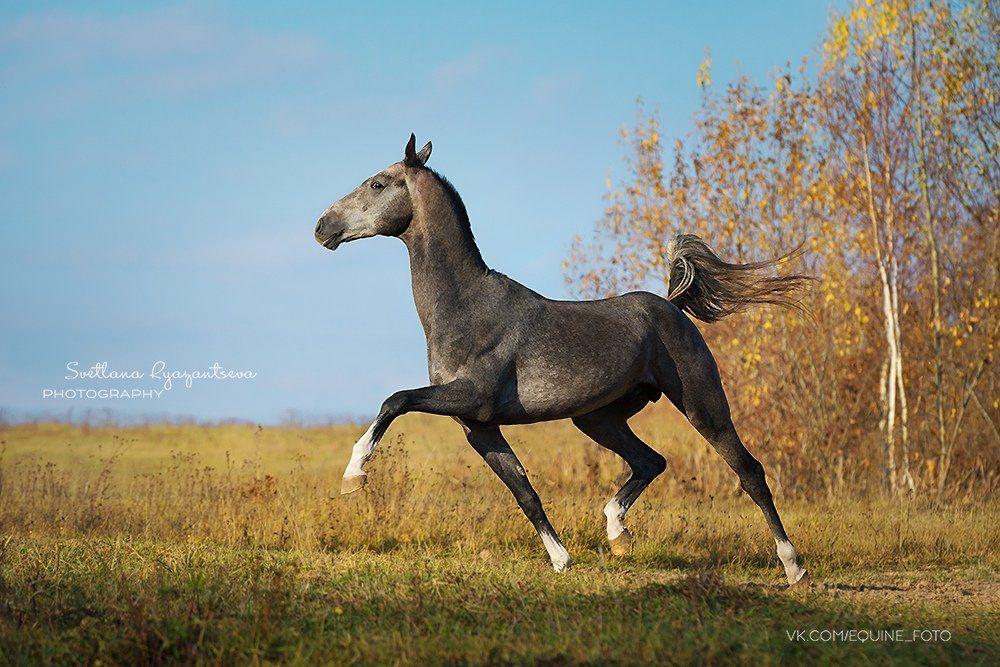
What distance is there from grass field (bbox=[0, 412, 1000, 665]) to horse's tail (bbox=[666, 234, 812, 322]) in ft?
7.16

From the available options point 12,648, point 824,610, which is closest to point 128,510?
point 12,648

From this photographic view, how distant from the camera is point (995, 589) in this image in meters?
8.29

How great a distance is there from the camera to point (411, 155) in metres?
7.87

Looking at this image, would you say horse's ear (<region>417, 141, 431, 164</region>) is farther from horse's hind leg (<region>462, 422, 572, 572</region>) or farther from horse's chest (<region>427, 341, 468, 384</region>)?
horse's hind leg (<region>462, 422, 572, 572</region>)

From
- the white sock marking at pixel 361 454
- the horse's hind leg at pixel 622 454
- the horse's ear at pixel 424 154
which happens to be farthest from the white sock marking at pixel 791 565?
the horse's ear at pixel 424 154

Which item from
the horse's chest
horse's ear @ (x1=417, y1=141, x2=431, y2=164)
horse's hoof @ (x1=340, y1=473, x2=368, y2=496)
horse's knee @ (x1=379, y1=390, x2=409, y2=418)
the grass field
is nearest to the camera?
the grass field

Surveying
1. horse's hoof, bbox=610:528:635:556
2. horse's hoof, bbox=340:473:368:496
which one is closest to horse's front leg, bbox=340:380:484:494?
horse's hoof, bbox=340:473:368:496

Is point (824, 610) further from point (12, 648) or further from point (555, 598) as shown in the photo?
point (12, 648)

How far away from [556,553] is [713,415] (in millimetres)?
1710

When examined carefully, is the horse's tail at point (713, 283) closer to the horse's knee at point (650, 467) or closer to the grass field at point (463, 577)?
the horse's knee at point (650, 467)

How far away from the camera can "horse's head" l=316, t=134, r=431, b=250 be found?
7.88 metres

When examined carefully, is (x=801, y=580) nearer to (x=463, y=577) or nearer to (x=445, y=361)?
(x=463, y=577)

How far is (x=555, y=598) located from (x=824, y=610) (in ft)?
5.40

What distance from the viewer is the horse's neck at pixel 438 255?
7.70 metres
